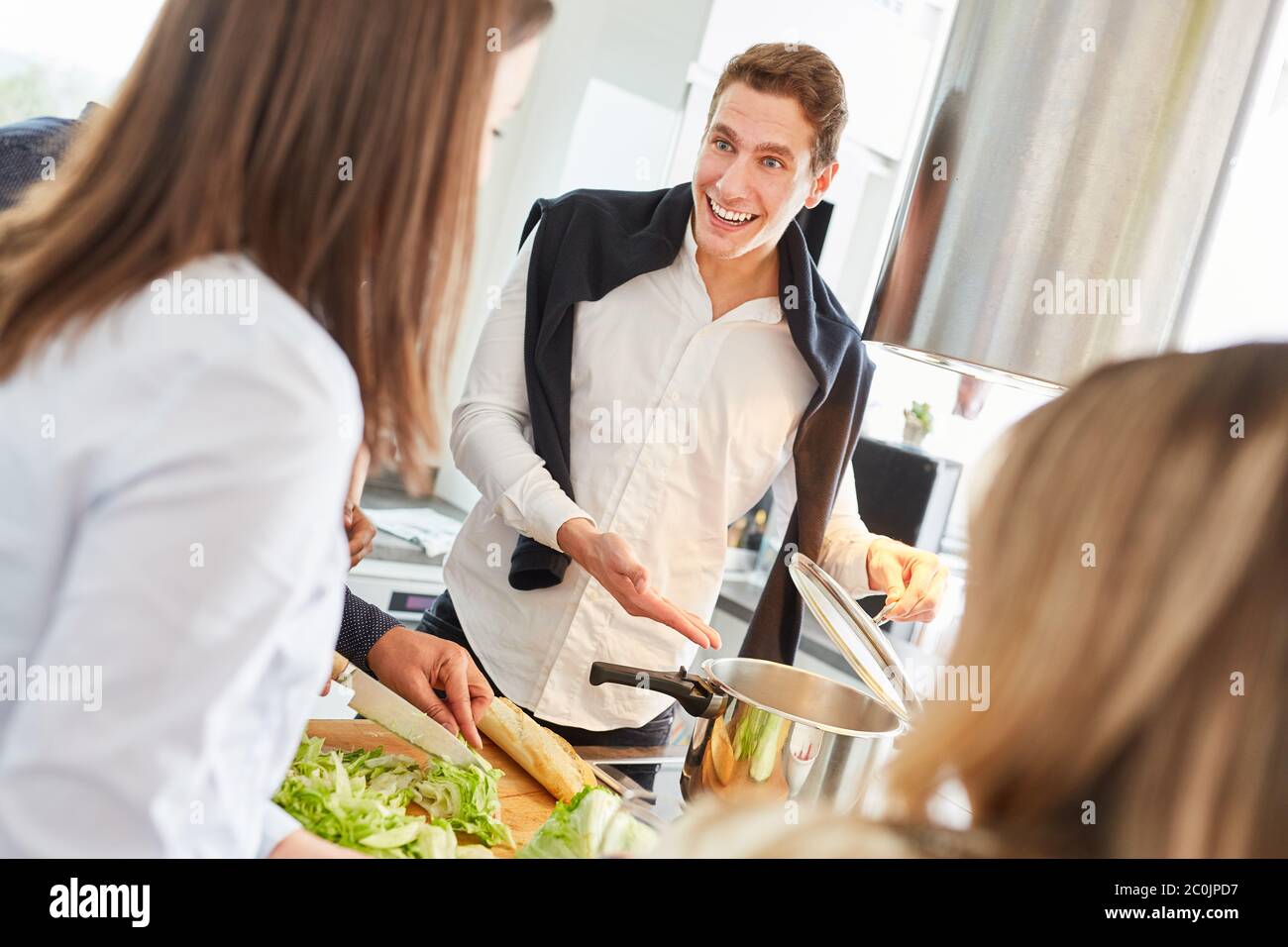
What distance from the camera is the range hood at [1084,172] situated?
47.7 inches

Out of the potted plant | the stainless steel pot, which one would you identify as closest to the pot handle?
the stainless steel pot

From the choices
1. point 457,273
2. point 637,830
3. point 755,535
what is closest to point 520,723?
point 637,830

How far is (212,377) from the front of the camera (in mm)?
630

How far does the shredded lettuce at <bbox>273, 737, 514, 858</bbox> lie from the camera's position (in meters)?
1.14

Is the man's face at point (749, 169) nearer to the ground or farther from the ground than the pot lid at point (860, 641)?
farther from the ground

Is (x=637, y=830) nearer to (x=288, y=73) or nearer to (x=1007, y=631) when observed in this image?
(x=1007, y=631)

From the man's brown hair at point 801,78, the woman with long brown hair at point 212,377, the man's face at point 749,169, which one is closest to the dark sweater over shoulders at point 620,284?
the man's face at point 749,169

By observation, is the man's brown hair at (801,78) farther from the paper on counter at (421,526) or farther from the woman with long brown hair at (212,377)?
the paper on counter at (421,526)

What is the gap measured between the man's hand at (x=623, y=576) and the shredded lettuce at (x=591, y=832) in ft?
1.39

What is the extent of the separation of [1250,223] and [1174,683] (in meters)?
2.94

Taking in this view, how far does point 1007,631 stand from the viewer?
2.16 feet

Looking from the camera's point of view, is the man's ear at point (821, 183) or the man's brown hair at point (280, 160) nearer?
the man's brown hair at point (280, 160)

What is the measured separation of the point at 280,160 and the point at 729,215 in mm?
1290

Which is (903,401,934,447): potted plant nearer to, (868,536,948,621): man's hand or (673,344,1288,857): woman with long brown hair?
(868,536,948,621): man's hand
